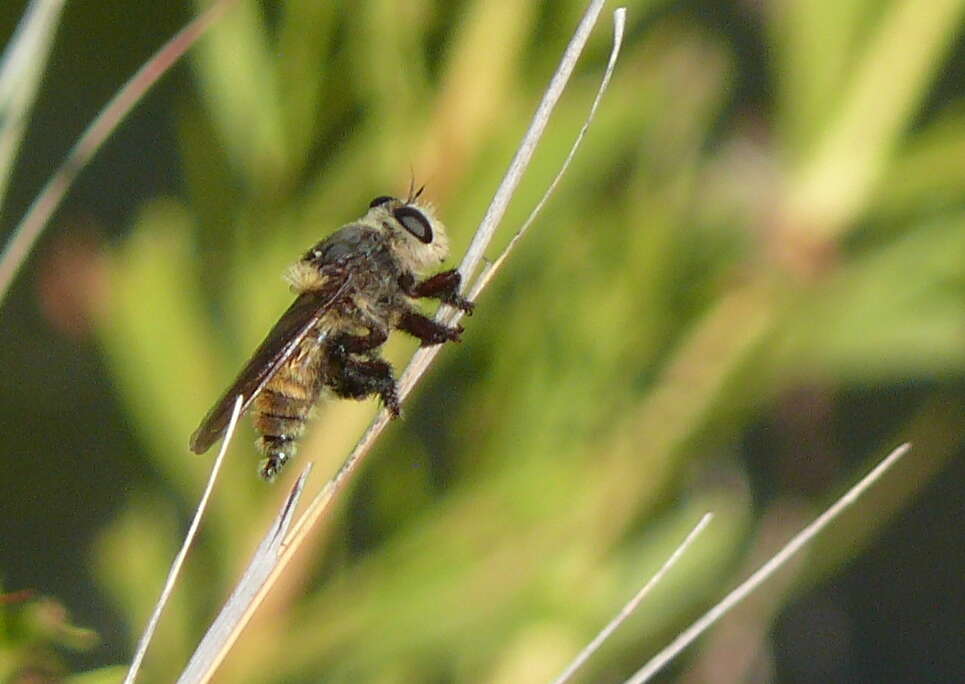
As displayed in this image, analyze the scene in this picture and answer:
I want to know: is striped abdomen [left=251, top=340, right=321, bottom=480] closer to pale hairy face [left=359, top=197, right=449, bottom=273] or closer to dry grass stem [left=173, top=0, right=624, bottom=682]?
pale hairy face [left=359, top=197, right=449, bottom=273]

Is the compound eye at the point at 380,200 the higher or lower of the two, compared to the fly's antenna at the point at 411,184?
higher

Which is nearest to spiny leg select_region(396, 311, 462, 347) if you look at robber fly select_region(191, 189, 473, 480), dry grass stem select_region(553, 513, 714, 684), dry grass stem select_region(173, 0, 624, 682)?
robber fly select_region(191, 189, 473, 480)

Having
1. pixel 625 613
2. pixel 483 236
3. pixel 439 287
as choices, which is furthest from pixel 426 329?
pixel 625 613

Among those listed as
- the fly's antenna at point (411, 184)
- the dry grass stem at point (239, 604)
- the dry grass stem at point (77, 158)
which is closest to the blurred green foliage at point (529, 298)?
the fly's antenna at point (411, 184)

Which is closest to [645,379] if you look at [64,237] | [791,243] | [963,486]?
[791,243]

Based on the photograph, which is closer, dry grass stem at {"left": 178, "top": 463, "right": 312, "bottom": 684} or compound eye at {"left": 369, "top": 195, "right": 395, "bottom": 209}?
dry grass stem at {"left": 178, "top": 463, "right": 312, "bottom": 684}

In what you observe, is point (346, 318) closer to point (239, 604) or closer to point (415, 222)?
point (415, 222)

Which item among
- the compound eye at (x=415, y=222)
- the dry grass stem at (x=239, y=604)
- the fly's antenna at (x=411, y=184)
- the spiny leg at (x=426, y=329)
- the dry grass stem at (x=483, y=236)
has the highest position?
the fly's antenna at (x=411, y=184)

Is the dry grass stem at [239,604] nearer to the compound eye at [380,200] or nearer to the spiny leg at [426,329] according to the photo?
the spiny leg at [426,329]
